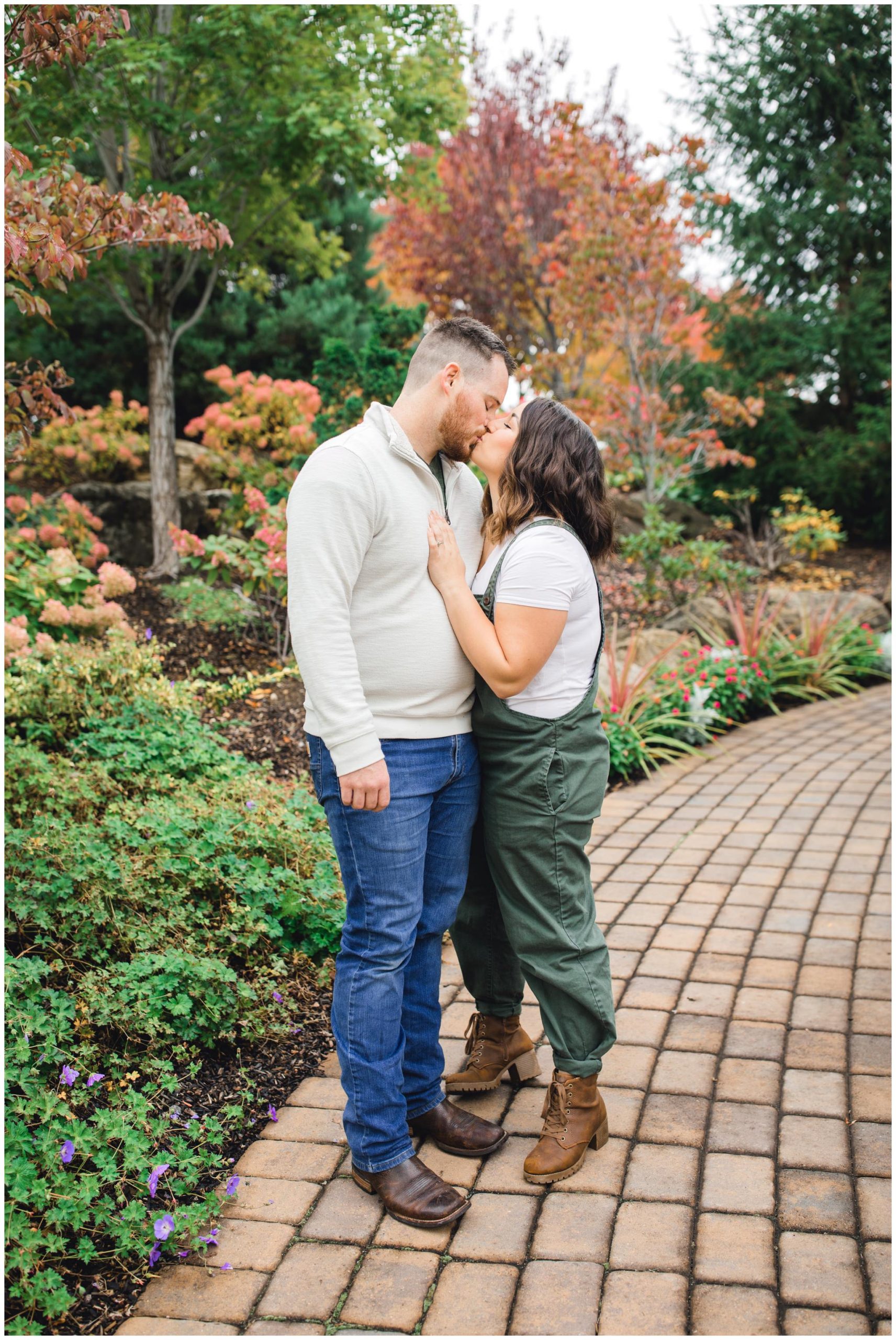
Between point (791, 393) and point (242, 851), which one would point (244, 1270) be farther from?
point (791, 393)

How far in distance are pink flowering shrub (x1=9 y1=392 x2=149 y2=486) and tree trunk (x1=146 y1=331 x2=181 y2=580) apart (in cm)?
72

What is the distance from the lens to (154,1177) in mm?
1908

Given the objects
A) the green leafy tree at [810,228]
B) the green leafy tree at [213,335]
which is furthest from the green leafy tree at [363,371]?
the green leafy tree at [810,228]

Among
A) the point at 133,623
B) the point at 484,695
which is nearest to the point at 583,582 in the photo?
the point at 484,695

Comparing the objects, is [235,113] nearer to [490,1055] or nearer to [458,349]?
[458,349]

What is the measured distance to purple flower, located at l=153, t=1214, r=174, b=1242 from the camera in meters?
1.83

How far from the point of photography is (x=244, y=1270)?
6.17 ft

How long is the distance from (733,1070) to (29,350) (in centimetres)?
874

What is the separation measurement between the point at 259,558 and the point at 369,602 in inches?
146

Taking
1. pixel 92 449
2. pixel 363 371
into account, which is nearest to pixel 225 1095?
pixel 363 371

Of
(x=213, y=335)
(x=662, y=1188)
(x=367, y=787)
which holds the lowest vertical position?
(x=662, y=1188)

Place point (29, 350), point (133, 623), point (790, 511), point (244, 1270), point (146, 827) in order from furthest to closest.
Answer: point (790, 511), point (29, 350), point (133, 623), point (146, 827), point (244, 1270)

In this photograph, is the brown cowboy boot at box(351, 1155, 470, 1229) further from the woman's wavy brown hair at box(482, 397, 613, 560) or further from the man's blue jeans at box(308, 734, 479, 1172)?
the woman's wavy brown hair at box(482, 397, 613, 560)

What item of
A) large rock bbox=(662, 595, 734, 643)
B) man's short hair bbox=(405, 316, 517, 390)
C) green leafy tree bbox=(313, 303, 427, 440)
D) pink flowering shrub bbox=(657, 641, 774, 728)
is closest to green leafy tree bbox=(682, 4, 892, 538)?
large rock bbox=(662, 595, 734, 643)
